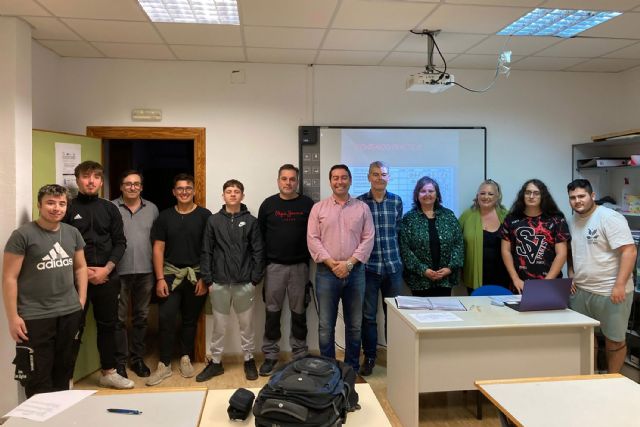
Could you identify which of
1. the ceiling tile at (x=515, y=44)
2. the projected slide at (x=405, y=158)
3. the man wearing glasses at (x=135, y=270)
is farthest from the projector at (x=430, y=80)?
the man wearing glasses at (x=135, y=270)

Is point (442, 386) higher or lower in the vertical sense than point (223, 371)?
higher

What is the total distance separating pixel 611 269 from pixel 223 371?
117 inches

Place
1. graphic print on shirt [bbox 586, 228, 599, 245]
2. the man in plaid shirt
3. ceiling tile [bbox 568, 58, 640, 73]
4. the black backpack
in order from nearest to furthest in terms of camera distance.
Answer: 1. the black backpack
2. graphic print on shirt [bbox 586, 228, 599, 245]
3. the man in plaid shirt
4. ceiling tile [bbox 568, 58, 640, 73]

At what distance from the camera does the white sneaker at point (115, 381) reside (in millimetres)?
3191

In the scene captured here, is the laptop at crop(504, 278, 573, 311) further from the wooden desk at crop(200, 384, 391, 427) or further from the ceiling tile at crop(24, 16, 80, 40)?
the ceiling tile at crop(24, 16, 80, 40)

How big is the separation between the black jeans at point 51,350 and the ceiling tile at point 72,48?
2.05m

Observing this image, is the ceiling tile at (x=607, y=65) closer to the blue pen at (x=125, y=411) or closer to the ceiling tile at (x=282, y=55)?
the ceiling tile at (x=282, y=55)

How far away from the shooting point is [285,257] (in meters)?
3.45

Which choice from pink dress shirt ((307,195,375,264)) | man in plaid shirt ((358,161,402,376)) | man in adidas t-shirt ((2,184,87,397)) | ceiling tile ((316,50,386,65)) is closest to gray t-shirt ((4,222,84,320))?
man in adidas t-shirt ((2,184,87,397))

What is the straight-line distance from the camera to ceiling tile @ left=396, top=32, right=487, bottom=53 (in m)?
3.17

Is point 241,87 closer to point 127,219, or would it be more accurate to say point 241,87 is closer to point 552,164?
point 127,219

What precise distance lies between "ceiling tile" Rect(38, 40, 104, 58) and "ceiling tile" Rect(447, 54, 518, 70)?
9.76 feet

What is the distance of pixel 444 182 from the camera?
156 inches

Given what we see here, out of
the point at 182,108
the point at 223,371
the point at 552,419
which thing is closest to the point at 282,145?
the point at 182,108
